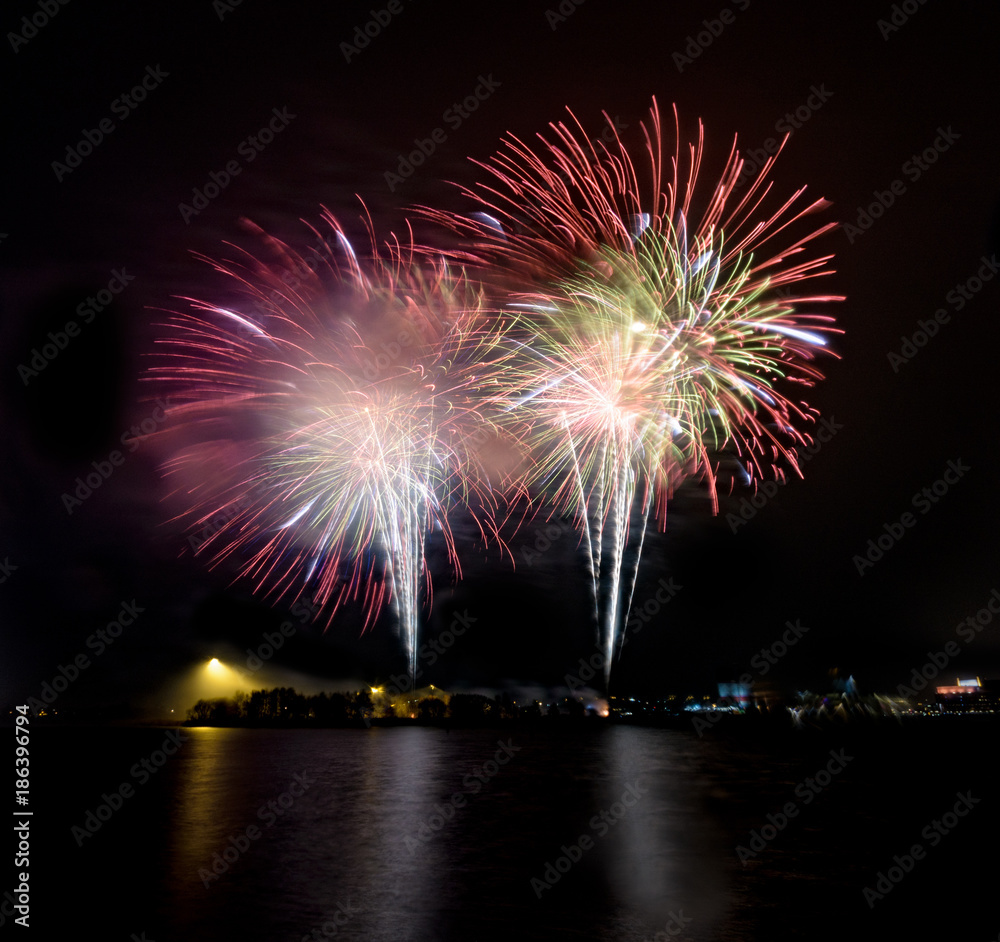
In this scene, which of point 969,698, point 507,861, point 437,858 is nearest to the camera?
point 507,861

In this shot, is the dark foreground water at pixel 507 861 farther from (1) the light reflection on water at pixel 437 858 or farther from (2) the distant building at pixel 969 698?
(2) the distant building at pixel 969 698

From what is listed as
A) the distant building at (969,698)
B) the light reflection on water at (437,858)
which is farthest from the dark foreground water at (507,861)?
the distant building at (969,698)

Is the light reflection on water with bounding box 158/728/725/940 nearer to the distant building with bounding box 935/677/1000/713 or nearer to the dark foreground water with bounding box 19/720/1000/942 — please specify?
the dark foreground water with bounding box 19/720/1000/942

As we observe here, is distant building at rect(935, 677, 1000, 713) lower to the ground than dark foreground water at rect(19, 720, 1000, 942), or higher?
lower

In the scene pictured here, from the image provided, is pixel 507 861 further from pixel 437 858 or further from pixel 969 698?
pixel 969 698

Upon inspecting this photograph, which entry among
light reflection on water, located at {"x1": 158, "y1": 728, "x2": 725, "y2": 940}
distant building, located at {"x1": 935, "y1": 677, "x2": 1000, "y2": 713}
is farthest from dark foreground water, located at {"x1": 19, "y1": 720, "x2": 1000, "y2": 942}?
distant building, located at {"x1": 935, "y1": 677, "x2": 1000, "y2": 713}

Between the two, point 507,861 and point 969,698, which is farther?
point 969,698

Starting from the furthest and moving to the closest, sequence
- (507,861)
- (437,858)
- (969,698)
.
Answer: (969,698), (437,858), (507,861)

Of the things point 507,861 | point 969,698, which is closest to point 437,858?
point 507,861
